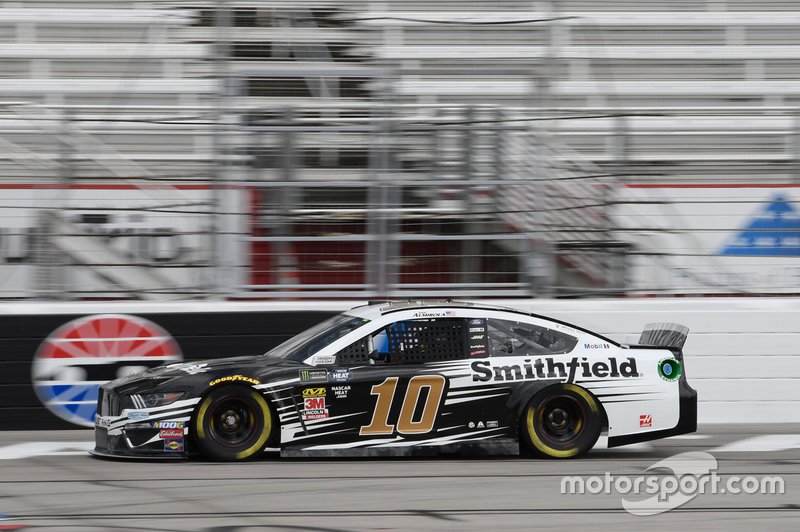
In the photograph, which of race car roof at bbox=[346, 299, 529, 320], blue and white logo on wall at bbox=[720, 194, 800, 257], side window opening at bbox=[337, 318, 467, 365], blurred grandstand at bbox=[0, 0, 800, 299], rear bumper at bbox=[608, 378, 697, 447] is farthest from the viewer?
blue and white logo on wall at bbox=[720, 194, 800, 257]

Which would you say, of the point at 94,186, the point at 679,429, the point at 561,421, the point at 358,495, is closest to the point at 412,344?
the point at 561,421

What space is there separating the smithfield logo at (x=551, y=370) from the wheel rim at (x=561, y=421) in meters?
0.19

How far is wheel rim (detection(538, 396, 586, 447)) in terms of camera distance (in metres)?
7.80

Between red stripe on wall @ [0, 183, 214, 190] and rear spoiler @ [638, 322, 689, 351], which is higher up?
red stripe on wall @ [0, 183, 214, 190]

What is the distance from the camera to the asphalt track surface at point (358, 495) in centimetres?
558

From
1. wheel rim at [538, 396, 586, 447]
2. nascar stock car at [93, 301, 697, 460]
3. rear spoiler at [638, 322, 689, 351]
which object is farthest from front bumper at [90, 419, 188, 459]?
rear spoiler at [638, 322, 689, 351]

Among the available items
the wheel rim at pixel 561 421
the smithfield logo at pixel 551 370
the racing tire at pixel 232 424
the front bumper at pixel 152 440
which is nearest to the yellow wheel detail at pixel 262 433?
the racing tire at pixel 232 424

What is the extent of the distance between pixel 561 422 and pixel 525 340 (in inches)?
25.3

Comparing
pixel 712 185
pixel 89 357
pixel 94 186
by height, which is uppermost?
pixel 712 185

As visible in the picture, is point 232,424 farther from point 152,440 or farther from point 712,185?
point 712,185

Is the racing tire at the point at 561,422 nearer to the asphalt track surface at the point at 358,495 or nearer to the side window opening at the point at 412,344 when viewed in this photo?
the asphalt track surface at the point at 358,495

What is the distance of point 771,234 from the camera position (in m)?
10.3

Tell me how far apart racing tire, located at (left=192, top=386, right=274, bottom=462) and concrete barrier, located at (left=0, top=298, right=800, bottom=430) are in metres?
2.21

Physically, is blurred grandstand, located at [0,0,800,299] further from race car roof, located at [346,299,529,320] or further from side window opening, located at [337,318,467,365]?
side window opening, located at [337,318,467,365]
